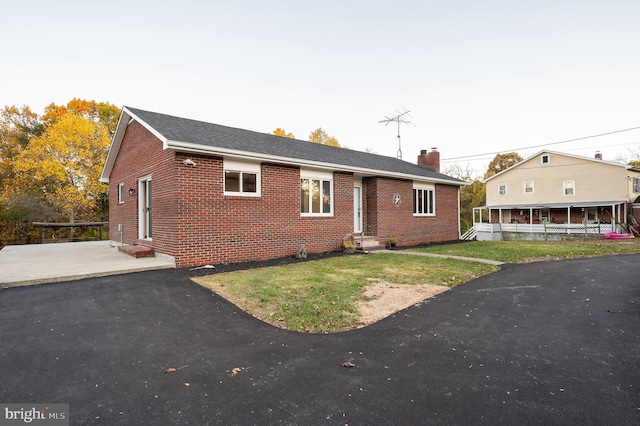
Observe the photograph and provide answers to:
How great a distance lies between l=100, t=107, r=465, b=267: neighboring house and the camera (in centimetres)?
830

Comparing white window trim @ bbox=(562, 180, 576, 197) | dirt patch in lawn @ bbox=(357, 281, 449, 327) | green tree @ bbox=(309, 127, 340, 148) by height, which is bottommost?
dirt patch in lawn @ bbox=(357, 281, 449, 327)

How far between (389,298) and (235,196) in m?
5.86

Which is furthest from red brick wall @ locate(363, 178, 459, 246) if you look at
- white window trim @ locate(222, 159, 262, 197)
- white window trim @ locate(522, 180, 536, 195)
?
white window trim @ locate(522, 180, 536, 195)

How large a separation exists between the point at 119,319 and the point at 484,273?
8383mm

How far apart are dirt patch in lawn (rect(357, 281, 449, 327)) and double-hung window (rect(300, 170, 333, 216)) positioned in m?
5.43

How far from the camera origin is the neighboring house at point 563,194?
23625 mm

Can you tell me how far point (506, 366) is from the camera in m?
2.94

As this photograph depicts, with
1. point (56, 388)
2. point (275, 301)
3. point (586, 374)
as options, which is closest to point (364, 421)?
point (586, 374)

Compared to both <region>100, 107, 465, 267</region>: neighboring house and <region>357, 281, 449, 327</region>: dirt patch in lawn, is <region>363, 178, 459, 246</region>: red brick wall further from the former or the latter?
<region>357, 281, 449, 327</region>: dirt patch in lawn

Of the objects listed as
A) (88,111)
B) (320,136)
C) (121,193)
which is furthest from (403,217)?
(88,111)

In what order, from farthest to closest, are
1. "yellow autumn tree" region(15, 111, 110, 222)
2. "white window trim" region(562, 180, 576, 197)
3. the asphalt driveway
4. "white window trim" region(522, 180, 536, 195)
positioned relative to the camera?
"white window trim" region(522, 180, 536, 195) < "white window trim" region(562, 180, 576, 197) < "yellow autumn tree" region(15, 111, 110, 222) < the asphalt driveway

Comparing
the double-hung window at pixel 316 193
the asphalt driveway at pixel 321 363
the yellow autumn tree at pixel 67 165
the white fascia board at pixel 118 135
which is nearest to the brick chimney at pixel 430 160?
the double-hung window at pixel 316 193

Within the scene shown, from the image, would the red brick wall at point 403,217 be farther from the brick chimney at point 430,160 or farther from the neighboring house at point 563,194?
the neighboring house at point 563,194

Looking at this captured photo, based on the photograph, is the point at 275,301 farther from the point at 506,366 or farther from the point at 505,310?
the point at 505,310
